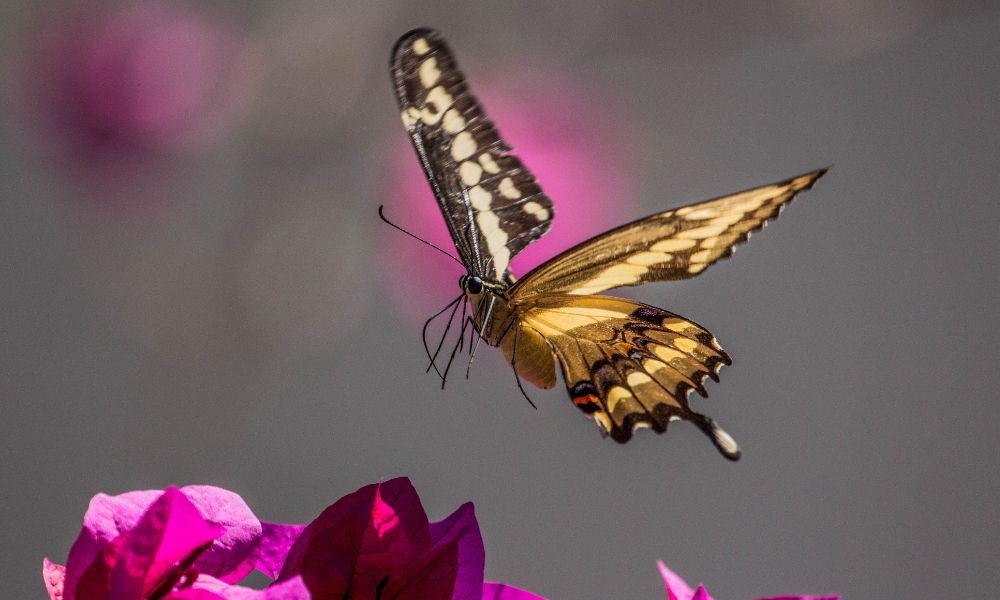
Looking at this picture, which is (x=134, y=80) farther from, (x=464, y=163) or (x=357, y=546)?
(x=357, y=546)

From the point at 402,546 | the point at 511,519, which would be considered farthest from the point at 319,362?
the point at 402,546

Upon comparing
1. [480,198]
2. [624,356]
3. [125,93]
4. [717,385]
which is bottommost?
[717,385]

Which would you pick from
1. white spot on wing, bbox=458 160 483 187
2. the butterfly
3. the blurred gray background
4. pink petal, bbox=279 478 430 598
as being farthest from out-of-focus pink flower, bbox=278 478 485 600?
the blurred gray background

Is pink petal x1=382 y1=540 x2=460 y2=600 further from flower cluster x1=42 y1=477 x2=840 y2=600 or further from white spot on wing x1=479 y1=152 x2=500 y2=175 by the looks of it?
white spot on wing x1=479 y1=152 x2=500 y2=175

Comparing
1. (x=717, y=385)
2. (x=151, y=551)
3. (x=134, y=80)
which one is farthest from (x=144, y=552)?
(x=717, y=385)

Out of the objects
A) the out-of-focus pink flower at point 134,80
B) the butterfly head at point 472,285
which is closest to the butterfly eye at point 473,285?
the butterfly head at point 472,285

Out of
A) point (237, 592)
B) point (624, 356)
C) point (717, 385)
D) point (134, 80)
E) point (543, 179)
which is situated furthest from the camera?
point (717, 385)

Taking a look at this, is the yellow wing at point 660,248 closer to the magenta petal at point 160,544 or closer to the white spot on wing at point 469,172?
the white spot on wing at point 469,172
